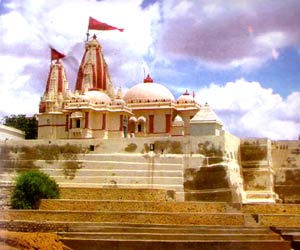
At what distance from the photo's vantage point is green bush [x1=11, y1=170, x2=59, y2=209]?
96.7ft

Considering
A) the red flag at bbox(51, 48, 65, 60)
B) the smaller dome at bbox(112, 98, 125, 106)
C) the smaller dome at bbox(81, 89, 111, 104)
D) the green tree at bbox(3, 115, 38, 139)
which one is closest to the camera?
the smaller dome at bbox(81, 89, 111, 104)

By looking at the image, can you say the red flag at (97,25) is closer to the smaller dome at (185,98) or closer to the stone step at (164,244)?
the smaller dome at (185,98)

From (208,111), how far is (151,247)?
13127 millimetres

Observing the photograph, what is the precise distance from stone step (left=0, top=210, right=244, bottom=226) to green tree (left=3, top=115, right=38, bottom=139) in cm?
2304

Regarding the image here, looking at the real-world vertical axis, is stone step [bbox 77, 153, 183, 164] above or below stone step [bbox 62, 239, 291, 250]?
above

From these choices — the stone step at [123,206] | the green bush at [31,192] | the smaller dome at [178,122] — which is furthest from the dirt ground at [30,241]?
the smaller dome at [178,122]

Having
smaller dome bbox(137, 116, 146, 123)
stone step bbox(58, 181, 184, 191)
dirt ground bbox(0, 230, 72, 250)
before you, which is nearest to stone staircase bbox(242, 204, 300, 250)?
stone step bbox(58, 181, 184, 191)

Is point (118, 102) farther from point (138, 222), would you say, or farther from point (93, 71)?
point (138, 222)

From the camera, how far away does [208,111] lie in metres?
35.3

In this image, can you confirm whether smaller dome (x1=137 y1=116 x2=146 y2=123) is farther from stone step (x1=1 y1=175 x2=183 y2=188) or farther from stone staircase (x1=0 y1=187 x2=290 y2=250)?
stone staircase (x1=0 y1=187 x2=290 y2=250)

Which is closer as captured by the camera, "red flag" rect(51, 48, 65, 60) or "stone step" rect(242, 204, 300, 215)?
"stone step" rect(242, 204, 300, 215)

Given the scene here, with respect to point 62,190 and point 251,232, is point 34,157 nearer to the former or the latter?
point 62,190

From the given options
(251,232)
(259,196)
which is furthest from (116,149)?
(251,232)

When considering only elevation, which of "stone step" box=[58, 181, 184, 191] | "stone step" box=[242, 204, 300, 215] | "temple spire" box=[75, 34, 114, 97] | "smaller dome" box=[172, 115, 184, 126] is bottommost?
"stone step" box=[242, 204, 300, 215]
